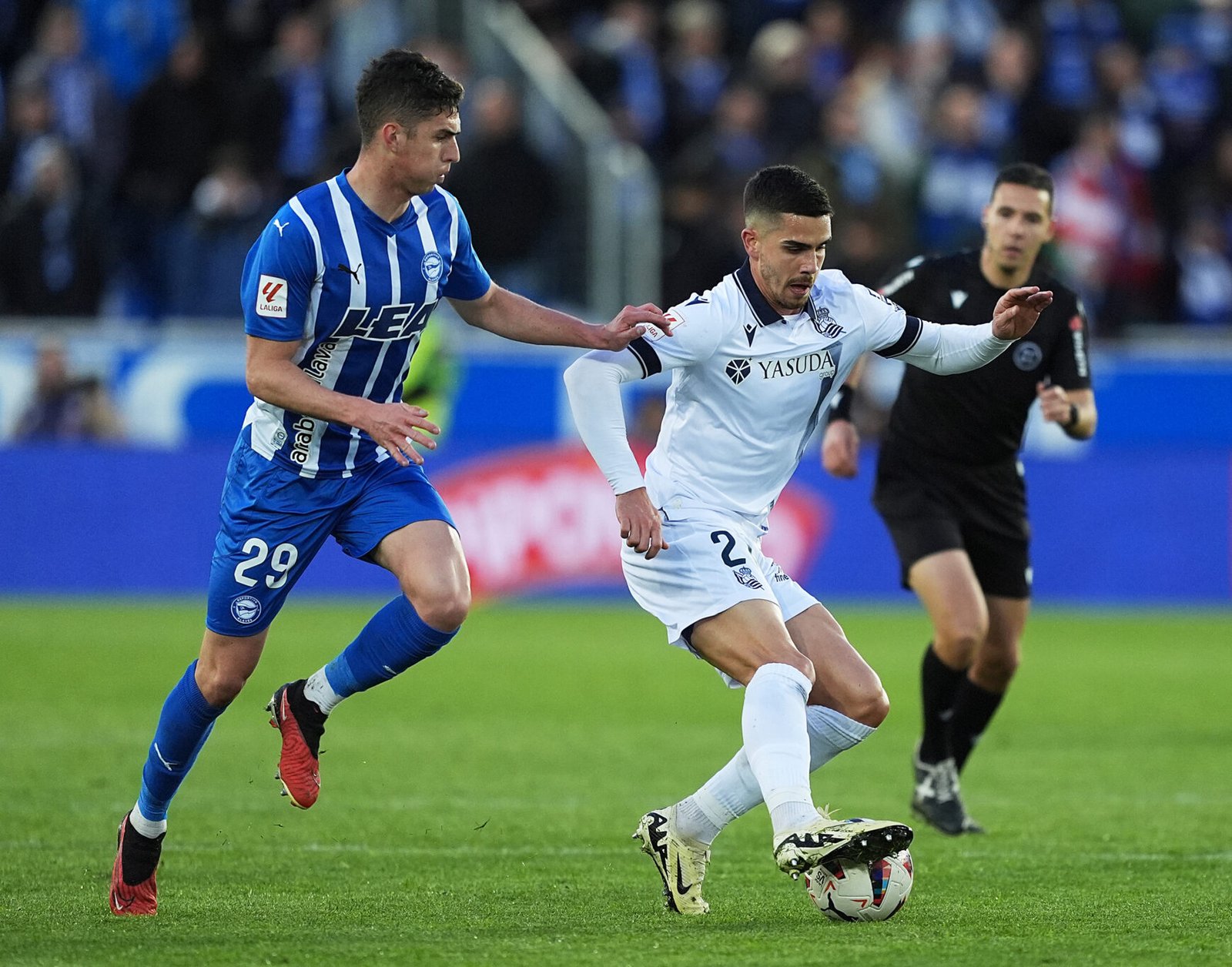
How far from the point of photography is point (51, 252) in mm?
16219

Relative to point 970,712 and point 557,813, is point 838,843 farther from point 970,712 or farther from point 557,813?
point 970,712

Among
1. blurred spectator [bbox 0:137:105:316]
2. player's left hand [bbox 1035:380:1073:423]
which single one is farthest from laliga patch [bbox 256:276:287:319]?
blurred spectator [bbox 0:137:105:316]

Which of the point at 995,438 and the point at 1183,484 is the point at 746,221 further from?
the point at 1183,484

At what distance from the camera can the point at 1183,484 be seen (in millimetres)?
15852

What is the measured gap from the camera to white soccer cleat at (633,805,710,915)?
5.75m

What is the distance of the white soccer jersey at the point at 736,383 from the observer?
19.1 ft

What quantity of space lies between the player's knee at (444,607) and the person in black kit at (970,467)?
218 cm

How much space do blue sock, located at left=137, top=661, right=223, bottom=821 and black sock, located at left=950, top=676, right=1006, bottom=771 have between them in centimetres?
335

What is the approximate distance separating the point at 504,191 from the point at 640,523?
1140cm

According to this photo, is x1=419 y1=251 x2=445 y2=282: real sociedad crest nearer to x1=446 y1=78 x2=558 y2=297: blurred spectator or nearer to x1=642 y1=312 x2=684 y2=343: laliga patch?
x1=642 y1=312 x2=684 y2=343: laliga patch

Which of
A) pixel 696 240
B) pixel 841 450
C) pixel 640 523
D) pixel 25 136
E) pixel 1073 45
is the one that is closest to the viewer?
pixel 640 523

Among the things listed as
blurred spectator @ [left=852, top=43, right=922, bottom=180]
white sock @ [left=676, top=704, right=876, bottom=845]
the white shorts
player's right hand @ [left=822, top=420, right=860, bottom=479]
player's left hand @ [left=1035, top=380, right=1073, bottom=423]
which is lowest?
white sock @ [left=676, top=704, right=876, bottom=845]

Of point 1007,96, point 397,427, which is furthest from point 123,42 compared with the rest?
point 397,427

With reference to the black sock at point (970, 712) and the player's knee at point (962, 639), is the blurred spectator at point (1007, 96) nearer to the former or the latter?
the black sock at point (970, 712)
